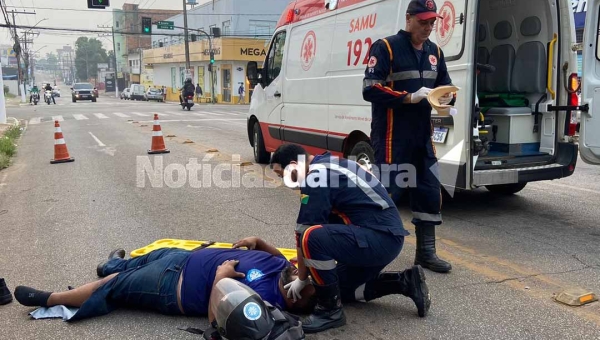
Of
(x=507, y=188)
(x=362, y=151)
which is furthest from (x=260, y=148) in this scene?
(x=507, y=188)

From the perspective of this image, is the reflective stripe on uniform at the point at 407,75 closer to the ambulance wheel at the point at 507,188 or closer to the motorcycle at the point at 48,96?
the ambulance wheel at the point at 507,188

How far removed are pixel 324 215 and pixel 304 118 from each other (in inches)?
193

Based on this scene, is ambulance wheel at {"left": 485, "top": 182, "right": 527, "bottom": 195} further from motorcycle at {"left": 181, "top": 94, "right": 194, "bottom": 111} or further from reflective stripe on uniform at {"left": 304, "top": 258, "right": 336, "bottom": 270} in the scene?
motorcycle at {"left": 181, "top": 94, "right": 194, "bottom": 111}

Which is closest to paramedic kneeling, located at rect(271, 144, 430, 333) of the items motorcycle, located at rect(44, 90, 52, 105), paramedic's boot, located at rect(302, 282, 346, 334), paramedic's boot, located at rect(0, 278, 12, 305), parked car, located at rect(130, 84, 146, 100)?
paramedic's boot, located at rect(302, 282, 346, 334)

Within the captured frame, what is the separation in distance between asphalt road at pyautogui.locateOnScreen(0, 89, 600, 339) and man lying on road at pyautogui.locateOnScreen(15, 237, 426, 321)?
0.12 m

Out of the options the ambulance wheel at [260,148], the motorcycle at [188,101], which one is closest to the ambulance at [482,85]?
the ambulance wheel at [260,148]

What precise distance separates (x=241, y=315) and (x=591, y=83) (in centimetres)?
429

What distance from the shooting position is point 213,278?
337 cm

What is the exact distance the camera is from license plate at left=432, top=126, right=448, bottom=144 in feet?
17.8

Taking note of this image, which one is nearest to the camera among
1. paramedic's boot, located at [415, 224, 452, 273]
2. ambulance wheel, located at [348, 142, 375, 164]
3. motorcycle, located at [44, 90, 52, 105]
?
paramedic's boot, located at [415, 224, 452, 273]

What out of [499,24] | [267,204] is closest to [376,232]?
[267,204]

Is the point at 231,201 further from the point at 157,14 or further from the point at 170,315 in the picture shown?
the point at 157,14

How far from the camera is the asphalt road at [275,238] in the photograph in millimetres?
3393

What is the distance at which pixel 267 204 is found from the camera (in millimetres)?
6809
